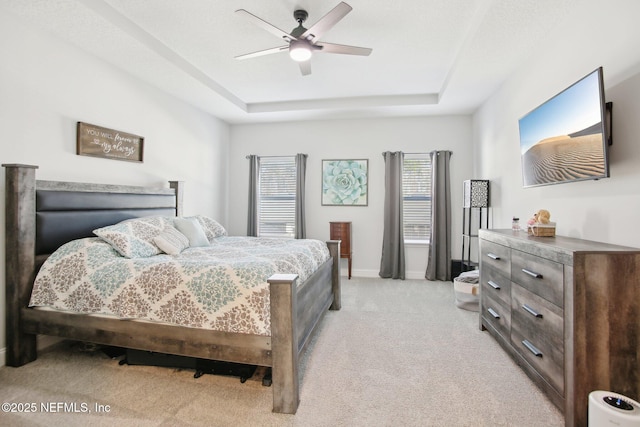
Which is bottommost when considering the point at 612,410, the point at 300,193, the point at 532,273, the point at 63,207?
the point at 612,410

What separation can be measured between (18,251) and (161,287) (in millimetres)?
1160

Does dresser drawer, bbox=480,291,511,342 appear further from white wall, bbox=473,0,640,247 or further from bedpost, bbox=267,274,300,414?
bedpost, bbox=267,274,300,414

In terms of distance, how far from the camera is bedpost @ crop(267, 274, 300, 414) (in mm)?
1665

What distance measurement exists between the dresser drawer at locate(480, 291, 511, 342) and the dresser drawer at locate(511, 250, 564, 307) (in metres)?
0.31

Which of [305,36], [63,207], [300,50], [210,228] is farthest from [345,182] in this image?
[63,207]

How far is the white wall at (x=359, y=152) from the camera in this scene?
476cm

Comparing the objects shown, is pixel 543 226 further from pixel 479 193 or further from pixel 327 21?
pixel 327 21

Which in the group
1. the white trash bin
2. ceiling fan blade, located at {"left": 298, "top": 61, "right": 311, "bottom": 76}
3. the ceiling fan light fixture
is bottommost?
the white trash bin

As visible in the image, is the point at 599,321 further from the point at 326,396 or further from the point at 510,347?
the point at 326,396

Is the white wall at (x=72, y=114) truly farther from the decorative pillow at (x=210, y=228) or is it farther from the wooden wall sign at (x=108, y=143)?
the decorative pillow at (x=210, y=228)

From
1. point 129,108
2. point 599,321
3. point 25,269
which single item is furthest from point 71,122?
point 599,321

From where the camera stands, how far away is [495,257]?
2.52 m

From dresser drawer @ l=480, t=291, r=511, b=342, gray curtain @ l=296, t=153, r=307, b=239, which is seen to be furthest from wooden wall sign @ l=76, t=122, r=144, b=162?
dresser drawer @ l=480, t=291, r=511, b=342

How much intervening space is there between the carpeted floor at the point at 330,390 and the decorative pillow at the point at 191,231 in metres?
1.16
